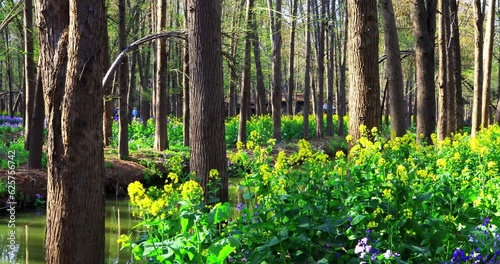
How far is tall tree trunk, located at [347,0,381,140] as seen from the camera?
6297mm

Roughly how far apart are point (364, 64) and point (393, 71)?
218cm

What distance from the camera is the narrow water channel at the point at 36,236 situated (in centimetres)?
720

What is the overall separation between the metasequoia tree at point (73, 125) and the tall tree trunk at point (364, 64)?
10.2 ft

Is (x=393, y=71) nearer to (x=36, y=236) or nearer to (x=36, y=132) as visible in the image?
(x=36, y=236)

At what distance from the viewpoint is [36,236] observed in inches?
326

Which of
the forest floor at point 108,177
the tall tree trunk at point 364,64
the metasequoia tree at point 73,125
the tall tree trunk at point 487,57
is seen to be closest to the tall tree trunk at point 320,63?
the tall tree trunk at point 487,57

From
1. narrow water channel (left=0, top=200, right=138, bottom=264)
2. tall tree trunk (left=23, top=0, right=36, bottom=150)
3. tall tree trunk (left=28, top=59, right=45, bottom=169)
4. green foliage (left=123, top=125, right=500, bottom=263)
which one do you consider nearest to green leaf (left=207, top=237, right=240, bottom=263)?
green foliage (left=123, top=125, right=500, bottom=263)

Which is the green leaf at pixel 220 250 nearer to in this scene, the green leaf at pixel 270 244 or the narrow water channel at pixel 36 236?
the green leaf at pixel 270 244

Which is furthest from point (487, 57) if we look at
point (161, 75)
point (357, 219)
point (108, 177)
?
point (357, 219)

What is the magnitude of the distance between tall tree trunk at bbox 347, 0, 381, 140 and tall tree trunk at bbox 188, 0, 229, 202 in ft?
5.23

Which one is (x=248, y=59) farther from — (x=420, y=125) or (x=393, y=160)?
(x=393, y=160)

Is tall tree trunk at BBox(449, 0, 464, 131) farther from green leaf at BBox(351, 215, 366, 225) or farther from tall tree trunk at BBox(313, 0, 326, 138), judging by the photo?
green leaf at BBox(351, 215, 366, 225)

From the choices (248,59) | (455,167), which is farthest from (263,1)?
(455,167)

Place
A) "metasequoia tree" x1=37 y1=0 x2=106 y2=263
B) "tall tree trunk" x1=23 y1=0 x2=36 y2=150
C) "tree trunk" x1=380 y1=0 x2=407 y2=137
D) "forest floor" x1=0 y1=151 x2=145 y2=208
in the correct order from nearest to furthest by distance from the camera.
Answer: "metasequoia tree" x1=37 y1=0 x2=106 y2=263 → "tree trunk" x1=380 y1=0 x2=407 y2=137 → "forest floor" x1=0 y1=151 x2=145 y2=208 → "tall tree trunk" x1=23 y1=0 x2=36 y2=150
